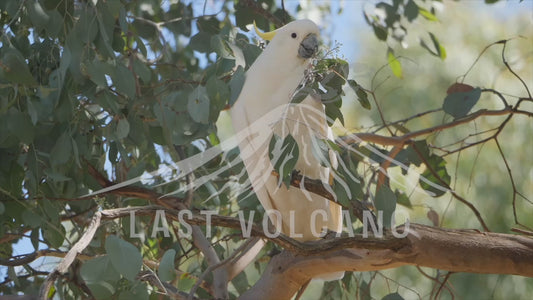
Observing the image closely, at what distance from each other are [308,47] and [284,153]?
1.83 feet

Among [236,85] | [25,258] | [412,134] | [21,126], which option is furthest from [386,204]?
[25,258]

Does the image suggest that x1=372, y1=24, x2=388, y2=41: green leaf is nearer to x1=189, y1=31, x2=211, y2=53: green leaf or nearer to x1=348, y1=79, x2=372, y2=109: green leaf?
x1=189, y1=31, x2=211, y2=53: green leaf

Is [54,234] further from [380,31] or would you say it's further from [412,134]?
[380,31]

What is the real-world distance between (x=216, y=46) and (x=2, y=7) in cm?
49

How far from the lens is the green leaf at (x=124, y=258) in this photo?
1067 mm

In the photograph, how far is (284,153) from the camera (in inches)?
47.4

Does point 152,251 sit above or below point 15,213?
below

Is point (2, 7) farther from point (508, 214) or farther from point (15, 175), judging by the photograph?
point (508, 214)

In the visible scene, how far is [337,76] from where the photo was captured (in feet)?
4.35

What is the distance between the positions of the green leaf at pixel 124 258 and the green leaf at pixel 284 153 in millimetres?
291

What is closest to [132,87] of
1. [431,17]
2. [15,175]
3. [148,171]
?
[15,175]

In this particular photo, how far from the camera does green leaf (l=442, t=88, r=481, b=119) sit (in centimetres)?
163

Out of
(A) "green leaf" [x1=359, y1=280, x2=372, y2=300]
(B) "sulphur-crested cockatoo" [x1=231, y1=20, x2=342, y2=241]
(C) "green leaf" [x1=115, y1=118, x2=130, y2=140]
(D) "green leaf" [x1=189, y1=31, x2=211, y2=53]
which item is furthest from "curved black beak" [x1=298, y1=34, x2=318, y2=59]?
(A) "green leaf" [x1=359, y1=280, x2=372, y2=300]

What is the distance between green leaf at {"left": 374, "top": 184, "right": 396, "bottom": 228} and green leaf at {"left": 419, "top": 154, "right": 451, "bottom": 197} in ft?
1.29
